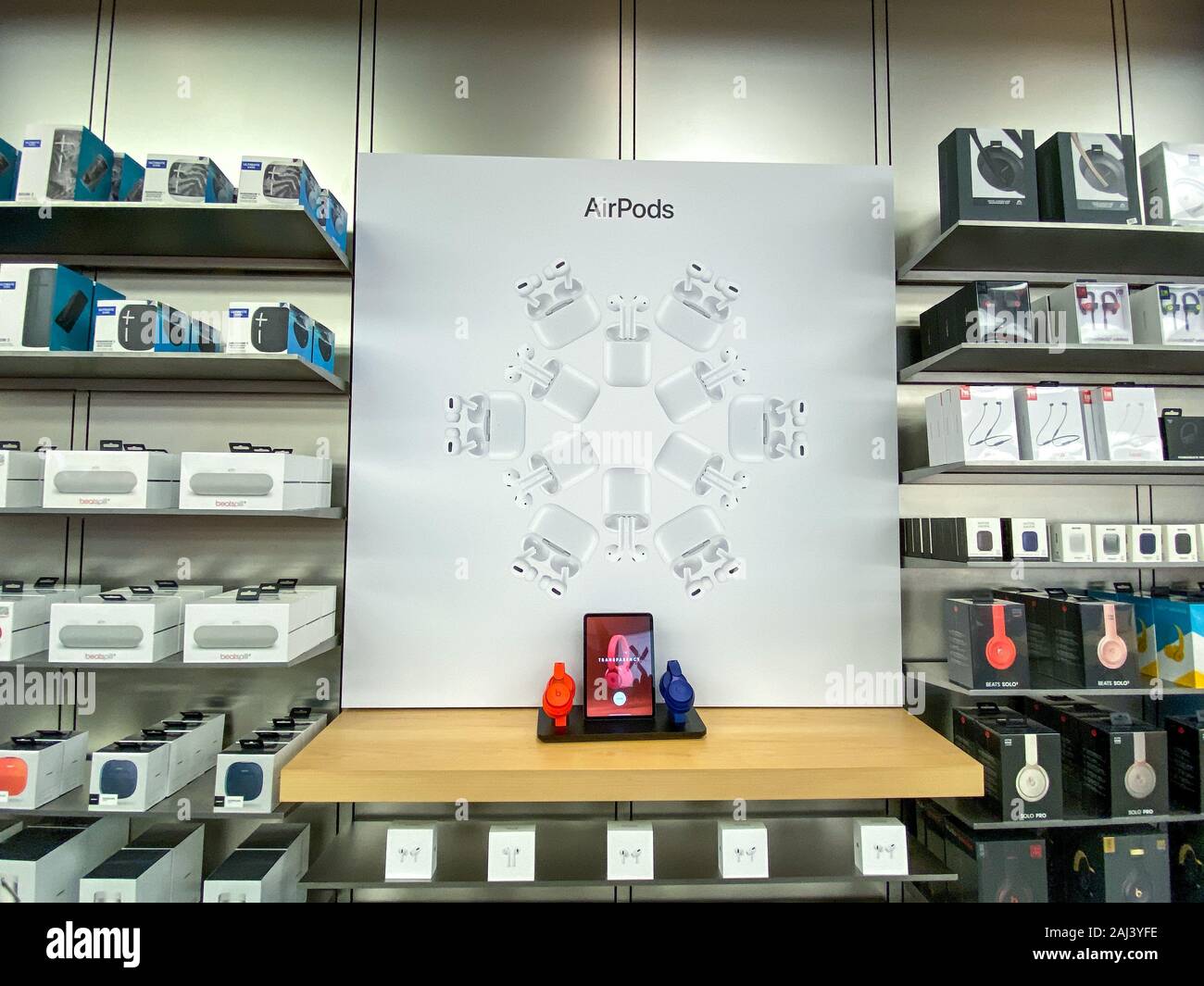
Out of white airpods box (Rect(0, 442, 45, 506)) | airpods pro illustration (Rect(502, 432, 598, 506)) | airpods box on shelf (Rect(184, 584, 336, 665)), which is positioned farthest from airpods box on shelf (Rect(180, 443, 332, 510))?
airpods pro illustration (Rect(502, 432, 598, 506))

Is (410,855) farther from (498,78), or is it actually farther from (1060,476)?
(498,78)

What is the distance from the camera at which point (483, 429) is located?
2.32 metres

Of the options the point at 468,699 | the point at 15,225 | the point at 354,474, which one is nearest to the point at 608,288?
the point at 354,474

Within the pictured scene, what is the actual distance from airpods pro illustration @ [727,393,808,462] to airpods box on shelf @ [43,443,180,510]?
6.01ft

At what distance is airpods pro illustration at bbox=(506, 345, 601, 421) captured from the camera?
233cm

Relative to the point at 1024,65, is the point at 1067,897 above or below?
below

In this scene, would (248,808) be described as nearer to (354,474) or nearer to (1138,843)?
(354,474)

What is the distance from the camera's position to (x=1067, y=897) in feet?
7.00

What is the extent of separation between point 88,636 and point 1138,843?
10.5ft

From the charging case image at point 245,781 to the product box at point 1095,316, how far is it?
2.81 meters

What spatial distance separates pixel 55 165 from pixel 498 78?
1468 mm

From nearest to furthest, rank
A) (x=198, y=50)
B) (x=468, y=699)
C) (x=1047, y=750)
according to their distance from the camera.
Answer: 1. (x=1047, y=750)
2. (x=468, y=699)
3. (x=198, y=50)

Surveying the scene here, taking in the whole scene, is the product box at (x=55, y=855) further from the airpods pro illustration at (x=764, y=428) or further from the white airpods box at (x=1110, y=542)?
Result: the white airpods box at (x=1110, y=542)

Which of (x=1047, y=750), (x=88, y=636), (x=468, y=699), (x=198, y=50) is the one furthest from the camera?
Answer: (x=198, y=50)
